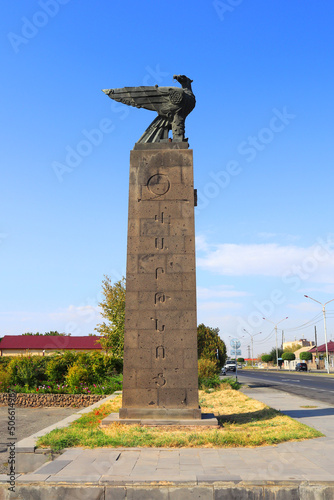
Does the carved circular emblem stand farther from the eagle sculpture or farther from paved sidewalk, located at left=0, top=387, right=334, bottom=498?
paved sidewalk, located at left=0, top=387, right=334, bottom=498

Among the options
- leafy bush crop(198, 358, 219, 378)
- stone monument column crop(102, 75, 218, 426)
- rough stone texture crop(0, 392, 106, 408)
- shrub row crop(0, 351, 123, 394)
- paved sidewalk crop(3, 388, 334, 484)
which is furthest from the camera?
leafy bush crop(198, 358, 219, 378)

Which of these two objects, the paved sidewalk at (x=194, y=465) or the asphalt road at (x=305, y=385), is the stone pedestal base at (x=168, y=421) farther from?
the asphalt road at (x=305, y=385)

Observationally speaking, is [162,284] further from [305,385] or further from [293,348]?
[293,348]

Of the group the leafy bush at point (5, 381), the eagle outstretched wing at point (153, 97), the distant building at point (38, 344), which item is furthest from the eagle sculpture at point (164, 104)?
the distant building at point (38, 344)

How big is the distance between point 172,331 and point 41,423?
27.7ft

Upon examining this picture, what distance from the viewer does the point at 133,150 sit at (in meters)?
12.4

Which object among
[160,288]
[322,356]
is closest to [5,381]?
[160,288]

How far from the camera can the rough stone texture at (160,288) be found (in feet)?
35.4

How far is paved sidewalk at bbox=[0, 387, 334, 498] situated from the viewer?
618 centimetres

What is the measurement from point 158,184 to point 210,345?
2046 cm

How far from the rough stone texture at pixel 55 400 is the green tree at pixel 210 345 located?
1034 centimetres

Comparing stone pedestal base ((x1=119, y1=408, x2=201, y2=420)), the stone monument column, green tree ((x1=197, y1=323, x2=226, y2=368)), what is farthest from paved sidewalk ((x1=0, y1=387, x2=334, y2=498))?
green tree ((x1=197, y1=323, x2=226, y2=368))

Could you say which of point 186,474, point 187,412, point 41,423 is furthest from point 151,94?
point 41,423

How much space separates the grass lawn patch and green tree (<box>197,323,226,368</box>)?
1684cm
